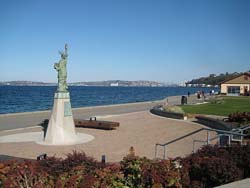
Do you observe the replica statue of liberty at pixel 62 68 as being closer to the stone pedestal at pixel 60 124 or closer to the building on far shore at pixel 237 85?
the stone pedestal at pixel 60 124

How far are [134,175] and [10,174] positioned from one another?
2.34m

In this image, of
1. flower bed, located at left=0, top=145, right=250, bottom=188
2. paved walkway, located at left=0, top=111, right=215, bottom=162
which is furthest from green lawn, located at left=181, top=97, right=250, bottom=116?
flower bed, located at left=0, top=145, right=250, bottom=188

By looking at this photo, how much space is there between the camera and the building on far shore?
62.7 metres

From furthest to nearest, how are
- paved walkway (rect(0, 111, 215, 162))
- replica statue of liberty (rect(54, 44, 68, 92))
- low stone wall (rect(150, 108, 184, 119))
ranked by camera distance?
low stone wall (rect(150, 108, 184, 119)) < replica statue of liberty (rect(54, 44, 68, 92)) < paved walkway (rect(0, 111, 215, 162))

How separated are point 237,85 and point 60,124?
2136 inches

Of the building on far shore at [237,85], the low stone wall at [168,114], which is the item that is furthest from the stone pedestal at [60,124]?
the building on far shore at [237,85]

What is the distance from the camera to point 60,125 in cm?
1502

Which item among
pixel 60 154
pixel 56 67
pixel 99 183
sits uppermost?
pixel 56 67

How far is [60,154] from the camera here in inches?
488

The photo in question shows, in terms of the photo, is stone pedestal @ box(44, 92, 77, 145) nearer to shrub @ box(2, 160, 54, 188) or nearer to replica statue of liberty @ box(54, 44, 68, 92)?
replica statue of liberty @ box(54, 44, 68, 92)

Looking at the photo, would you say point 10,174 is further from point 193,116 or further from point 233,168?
point 193,116

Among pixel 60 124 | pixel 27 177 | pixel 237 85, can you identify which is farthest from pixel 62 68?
pixel 237 85

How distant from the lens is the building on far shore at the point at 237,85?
62.7 metres

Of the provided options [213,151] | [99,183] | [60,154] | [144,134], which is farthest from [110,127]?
[99,183]
